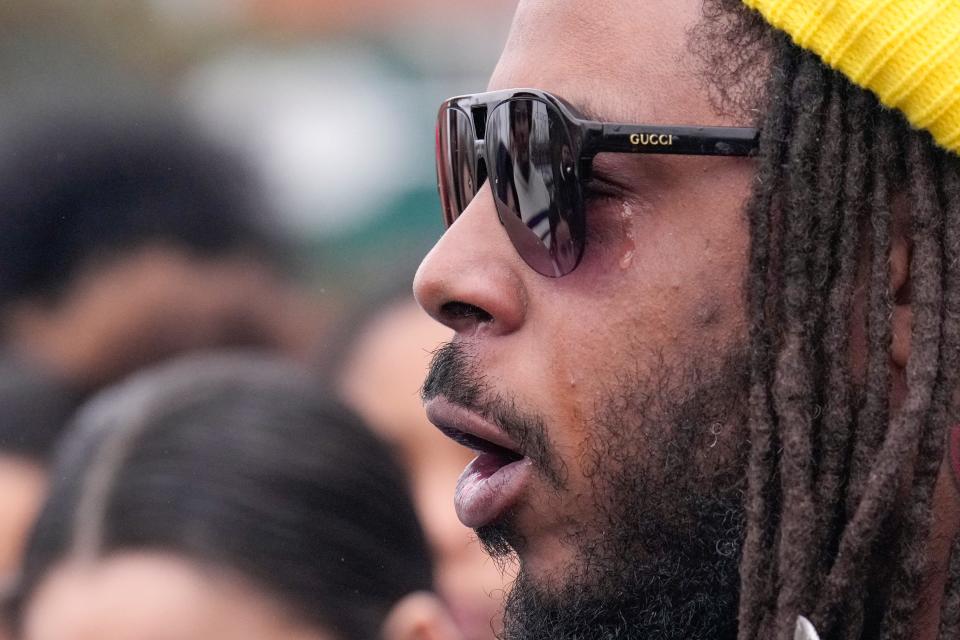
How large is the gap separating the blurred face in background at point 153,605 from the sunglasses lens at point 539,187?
1511 millimetres

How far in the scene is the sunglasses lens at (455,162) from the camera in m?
2.16

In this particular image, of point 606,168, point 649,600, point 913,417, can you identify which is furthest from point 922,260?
point 649,600

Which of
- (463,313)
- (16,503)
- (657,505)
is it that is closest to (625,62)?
(463,313)

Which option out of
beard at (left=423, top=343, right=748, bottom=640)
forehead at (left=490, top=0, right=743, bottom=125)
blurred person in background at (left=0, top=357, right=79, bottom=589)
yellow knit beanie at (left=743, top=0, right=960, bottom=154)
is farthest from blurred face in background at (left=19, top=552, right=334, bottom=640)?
yellow knit beanie at (left=743, top=0, right=960, bottom=154)

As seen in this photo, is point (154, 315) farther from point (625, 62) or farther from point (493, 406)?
point (625, 62)

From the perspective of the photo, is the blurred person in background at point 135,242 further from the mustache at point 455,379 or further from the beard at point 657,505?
the beard at point 657,505

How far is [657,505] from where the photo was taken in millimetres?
1909

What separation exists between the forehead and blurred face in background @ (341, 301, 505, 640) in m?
1.63

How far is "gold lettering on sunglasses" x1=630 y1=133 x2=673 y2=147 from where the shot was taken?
1.90 m

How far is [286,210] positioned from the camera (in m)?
3.82

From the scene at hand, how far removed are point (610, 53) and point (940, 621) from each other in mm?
1018

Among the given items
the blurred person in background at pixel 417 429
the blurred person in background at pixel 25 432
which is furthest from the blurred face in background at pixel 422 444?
the blurred person in background at pixel 25 432

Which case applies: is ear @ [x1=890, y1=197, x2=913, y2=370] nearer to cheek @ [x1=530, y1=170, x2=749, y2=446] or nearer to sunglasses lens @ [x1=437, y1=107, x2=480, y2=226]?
cheek @ [x1=530, y1=170, x2=749, y2=446]

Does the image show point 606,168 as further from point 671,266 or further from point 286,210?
point 286,210
